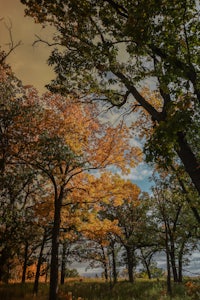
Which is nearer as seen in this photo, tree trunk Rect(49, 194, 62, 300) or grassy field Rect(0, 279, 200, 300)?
tree trunk Rect(49, 194, 62, 300)

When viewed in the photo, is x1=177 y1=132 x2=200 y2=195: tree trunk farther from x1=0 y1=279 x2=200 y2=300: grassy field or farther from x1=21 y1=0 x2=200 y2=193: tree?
x1=0 y1=279 x2=200 y2=300: grassy field

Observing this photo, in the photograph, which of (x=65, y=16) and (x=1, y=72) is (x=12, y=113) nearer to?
(x=1, y=72)

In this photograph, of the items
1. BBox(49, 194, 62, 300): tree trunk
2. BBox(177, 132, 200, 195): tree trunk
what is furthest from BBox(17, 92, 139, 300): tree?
BBox(177, 132, 200, 195): tree trunk

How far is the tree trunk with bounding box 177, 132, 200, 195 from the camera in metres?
6.67

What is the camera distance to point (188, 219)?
24781mm

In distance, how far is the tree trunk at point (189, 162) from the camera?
667 cm

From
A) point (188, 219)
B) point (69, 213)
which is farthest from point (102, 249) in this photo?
point (69, 213)

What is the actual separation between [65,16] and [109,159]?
26.5 feet

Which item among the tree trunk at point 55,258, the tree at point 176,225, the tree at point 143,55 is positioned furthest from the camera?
the tree at point 176,225

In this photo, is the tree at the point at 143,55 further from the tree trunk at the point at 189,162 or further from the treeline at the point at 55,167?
the treeline at the point at 55,167

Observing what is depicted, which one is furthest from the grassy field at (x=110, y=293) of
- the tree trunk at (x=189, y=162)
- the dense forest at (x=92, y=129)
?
the tree trunk at (x=189, y=162)

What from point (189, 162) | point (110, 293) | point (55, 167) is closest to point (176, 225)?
point (110, 293)

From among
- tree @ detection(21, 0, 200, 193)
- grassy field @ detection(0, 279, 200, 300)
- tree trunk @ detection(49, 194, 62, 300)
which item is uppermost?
tree @ detection(21, 0, 200, 193)

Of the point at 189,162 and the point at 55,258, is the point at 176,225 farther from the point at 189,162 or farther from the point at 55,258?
the point at 189,162
